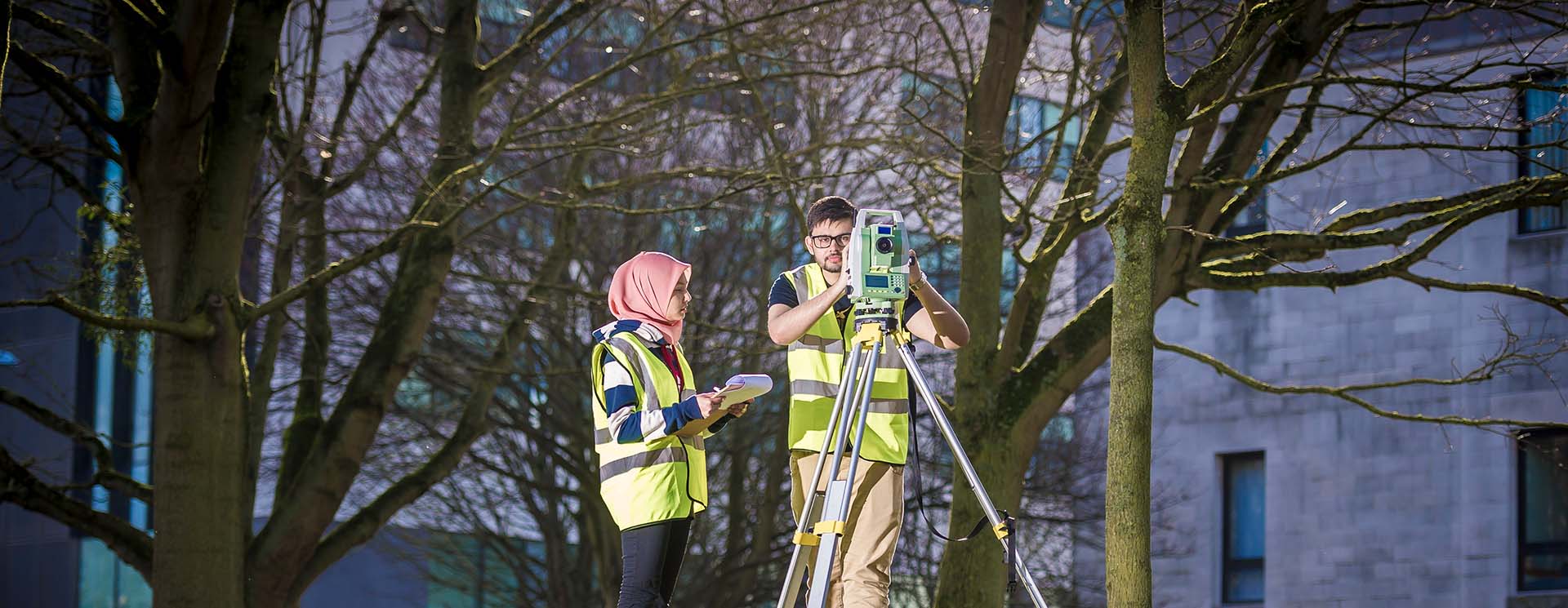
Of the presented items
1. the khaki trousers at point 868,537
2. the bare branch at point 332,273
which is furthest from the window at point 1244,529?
the khaki trousers at point 868,537

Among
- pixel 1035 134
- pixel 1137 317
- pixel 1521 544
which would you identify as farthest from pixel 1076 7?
pixel 1521 544

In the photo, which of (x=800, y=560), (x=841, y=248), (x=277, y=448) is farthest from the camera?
(x=277, y=448)

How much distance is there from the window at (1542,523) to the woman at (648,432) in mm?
15305

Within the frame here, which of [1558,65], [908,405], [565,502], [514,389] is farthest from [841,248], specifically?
[565,502]

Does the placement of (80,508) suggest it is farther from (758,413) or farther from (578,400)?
(758,413)

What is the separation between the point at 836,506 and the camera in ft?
19.2

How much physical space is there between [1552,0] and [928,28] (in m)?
9.11

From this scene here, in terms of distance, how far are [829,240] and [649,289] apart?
0.76 metres

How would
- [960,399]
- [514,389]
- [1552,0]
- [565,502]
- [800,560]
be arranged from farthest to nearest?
[565,502]
[514,389]
[960,399]
[1552,0]
[800,560]

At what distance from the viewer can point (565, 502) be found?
18641 millimetres

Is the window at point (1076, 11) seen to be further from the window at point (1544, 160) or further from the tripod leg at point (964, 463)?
the tripod leg at point (964, 463)

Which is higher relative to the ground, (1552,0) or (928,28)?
(928,28)

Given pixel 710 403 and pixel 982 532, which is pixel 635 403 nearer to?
pixel 710 403

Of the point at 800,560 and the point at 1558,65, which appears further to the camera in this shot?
the point at 1558,65
